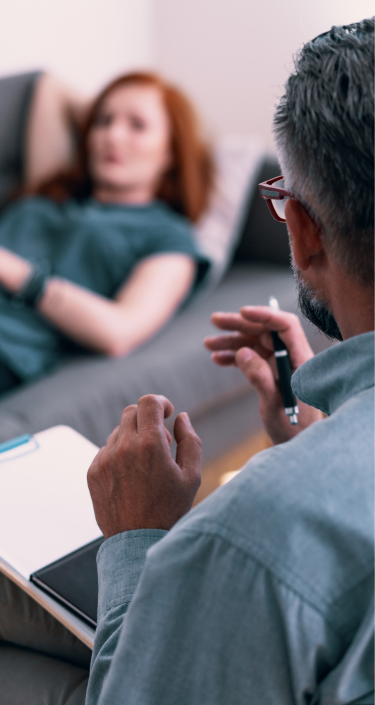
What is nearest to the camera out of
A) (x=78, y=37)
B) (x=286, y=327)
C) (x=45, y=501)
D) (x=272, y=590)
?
(x=272, y=590)

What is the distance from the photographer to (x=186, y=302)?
5.85ft

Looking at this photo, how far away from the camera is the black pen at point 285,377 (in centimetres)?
86

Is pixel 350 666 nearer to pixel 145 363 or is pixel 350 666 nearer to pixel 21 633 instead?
pixel 21 633

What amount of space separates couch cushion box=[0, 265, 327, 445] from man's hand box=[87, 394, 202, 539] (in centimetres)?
68

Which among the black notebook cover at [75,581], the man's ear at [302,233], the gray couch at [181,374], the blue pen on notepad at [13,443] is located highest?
the man's ear at [302,233]

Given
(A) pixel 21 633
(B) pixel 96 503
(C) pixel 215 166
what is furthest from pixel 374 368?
(C) pixel 215 166

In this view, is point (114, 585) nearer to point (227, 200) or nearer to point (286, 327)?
point (286, 327)

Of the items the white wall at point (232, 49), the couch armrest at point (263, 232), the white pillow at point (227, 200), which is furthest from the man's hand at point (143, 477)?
the white wall at point (232, 49)

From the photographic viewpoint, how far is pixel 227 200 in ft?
6.63

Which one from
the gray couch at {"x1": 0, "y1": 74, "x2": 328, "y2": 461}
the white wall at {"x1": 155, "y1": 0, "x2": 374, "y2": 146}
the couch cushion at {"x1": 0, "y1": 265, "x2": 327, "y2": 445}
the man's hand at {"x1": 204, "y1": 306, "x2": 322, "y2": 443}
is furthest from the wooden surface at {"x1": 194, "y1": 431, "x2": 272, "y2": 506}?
the white wall at {"x1": 155, "y1": 0, "x2": 374, "y2": 146}

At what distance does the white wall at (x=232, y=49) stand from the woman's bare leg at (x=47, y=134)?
714 millimetres

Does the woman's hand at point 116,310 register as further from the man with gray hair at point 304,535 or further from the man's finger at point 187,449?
the man with gray hair at point 304,535

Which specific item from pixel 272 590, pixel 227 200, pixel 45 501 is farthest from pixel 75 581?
pixel 227 200

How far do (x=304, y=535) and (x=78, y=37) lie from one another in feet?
8.95
